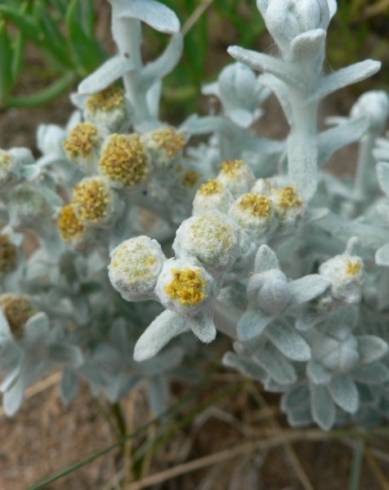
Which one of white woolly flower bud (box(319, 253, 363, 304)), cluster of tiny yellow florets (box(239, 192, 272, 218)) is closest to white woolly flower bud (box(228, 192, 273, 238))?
cluster of tiny yellow florets (box(239, 192, 272, 218))

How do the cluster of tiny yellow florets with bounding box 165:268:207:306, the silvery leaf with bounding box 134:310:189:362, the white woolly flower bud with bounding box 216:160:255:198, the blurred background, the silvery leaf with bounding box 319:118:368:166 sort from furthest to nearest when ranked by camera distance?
the blurred background → the silvery leaf with bounding box 319:118:368:166 → the white woolly flower bud with bounding box 216:160:255:198 → the silvery leaf with bounding box 134:310:189:362 → the cluster of tiny yellow florets with bounding box 165:268:207:306

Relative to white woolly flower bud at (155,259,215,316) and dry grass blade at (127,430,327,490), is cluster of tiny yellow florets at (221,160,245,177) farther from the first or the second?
dry grass blade at (127,430,327,490)

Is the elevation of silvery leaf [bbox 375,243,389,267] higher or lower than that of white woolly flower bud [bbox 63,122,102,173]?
lower

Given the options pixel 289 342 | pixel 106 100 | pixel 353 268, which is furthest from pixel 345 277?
pixel 106 100

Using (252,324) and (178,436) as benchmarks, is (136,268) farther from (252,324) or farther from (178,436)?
(178,436)

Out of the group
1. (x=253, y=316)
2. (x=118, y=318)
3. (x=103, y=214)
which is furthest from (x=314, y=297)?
(x=118, y=318)
